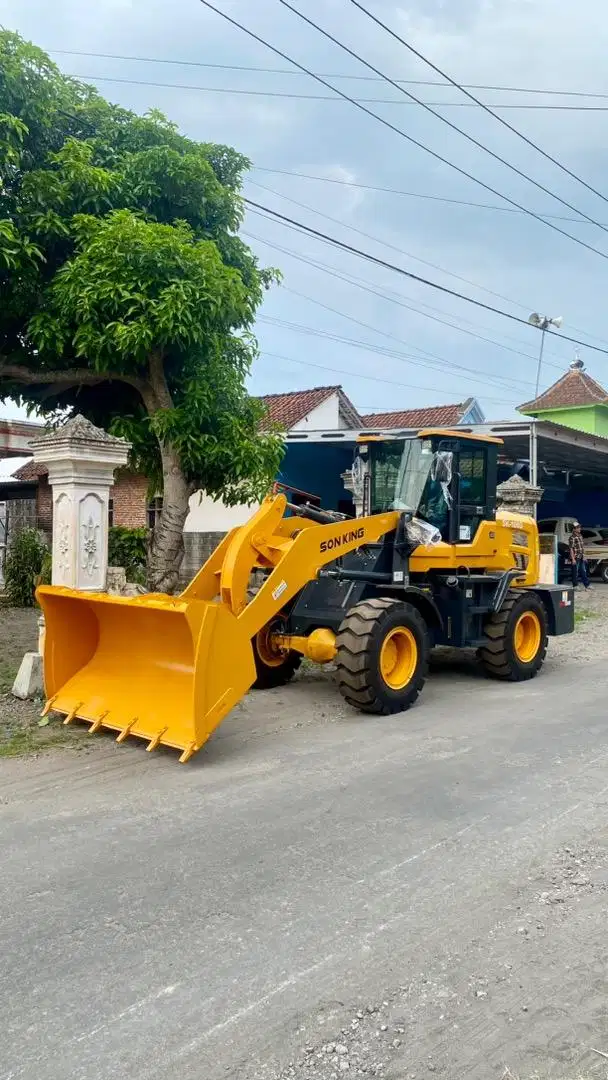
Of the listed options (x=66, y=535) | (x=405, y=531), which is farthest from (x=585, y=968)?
(x=66, y=535)

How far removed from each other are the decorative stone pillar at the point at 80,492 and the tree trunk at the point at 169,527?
158cm

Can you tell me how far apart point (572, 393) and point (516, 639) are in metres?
28.2

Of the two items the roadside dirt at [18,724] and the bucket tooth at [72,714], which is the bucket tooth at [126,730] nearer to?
the roadside dirt at [18,724]

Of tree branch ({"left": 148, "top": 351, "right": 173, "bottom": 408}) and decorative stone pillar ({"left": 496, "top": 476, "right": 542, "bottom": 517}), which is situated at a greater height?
tree branch ({"left": 148, "top": 351, "right": 173, "bottom": 408})

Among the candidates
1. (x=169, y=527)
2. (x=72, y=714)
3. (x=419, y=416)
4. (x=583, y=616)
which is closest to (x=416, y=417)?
(x=419, y=416)

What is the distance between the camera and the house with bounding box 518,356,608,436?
33781 mm

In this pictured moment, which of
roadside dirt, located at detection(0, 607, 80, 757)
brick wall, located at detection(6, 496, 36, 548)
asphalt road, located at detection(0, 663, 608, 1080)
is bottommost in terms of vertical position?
asphalt road, located at detection(0, 663, 608, 1080)

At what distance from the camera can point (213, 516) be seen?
2044cm

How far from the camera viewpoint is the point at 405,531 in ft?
29.2

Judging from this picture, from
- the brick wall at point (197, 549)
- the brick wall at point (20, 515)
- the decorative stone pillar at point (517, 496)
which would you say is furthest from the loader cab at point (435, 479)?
the brick wall at point (20, 515)

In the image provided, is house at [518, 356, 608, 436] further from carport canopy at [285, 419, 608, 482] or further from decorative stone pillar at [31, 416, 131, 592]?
decorative stone pillar at [31, 416, 131, 592]

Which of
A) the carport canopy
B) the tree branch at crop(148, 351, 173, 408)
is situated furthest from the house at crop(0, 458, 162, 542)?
the tree branch at crop(148, 351, 173, 408)

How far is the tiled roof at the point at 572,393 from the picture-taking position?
34.8 metres

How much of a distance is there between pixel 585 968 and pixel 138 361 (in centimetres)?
760
